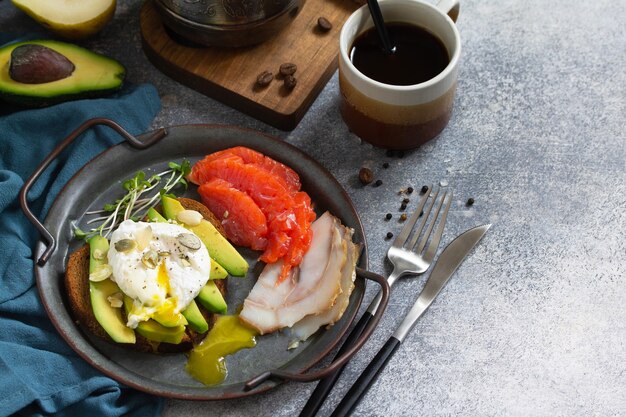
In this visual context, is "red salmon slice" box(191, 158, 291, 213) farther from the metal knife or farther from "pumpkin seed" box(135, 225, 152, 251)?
the metal knife

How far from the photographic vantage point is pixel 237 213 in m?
1.90

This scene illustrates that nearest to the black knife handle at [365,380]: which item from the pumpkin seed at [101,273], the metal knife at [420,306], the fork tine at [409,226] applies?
the metal knife at [420,306]

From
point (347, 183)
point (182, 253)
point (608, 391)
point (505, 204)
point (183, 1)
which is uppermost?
point (183, 1)

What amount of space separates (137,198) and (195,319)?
0.42m

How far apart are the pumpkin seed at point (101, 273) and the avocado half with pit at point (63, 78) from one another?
59 cm

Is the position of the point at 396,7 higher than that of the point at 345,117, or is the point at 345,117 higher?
the point at 396,7

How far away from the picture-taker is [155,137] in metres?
2.04

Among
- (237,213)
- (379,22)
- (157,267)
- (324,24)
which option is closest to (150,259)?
(157,267)

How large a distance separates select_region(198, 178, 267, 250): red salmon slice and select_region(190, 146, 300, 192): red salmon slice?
0.07 meters

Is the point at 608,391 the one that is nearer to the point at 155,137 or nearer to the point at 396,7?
the point at 396,7

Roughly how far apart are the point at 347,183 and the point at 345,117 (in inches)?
7.0

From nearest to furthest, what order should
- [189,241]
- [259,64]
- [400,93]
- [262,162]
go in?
1. [189,241]
2. [400,93]
3. [262,162]
4. [259,64]

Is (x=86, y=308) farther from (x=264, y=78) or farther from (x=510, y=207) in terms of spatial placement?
(x=510, y=207)

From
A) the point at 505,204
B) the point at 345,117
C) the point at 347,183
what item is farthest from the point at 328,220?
the point at 505,204
